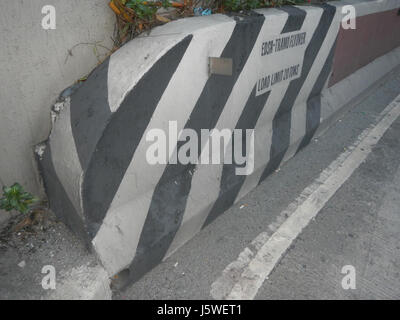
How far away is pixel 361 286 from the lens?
1.66m

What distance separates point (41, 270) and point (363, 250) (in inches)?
71.2

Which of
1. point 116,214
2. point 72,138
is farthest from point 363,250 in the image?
point 72,138

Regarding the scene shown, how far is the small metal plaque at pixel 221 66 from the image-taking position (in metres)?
1.67

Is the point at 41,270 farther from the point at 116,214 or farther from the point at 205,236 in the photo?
the point at 205,236

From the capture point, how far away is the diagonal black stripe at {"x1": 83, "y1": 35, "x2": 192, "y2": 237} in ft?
4.56

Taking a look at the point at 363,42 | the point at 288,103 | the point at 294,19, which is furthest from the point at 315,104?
the point at 363,42

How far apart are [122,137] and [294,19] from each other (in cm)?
172

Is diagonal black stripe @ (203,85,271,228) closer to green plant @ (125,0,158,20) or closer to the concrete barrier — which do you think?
the concrete barrier

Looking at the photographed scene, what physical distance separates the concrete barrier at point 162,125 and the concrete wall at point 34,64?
0.10m

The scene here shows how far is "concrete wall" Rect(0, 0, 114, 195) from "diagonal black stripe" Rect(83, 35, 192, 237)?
0.49m
